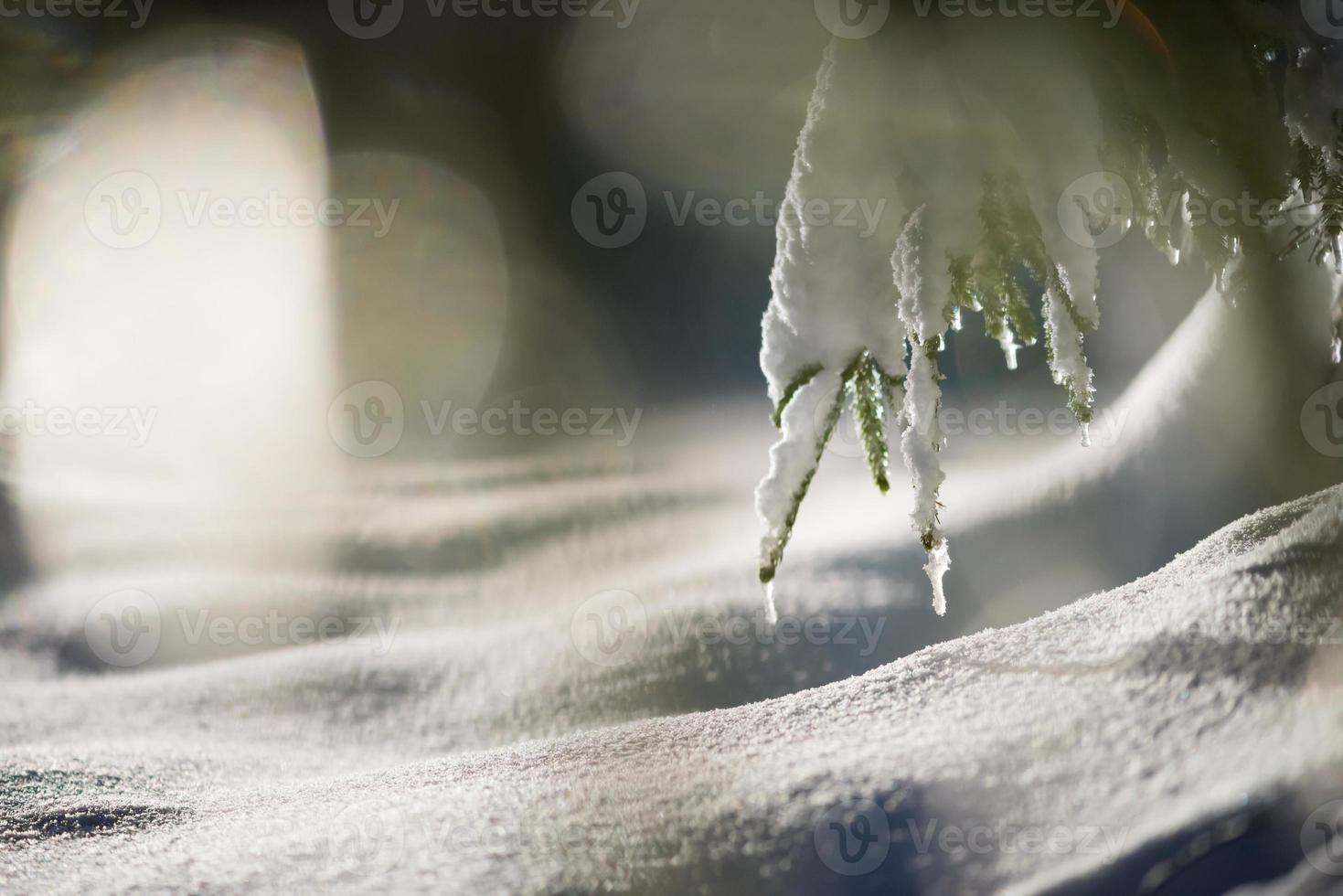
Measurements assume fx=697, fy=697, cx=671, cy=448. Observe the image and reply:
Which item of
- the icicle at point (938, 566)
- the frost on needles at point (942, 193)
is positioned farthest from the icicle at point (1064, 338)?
the icicle at point (938, 566)

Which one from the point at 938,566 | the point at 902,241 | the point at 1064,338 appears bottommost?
the point at 938,566

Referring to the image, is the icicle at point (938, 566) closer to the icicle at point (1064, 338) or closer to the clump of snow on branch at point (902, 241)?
the clump of snow on branch at point (902, 241)

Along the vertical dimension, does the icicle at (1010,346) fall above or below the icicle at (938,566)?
above

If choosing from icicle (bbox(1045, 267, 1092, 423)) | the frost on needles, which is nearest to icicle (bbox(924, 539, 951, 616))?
the frost on needles

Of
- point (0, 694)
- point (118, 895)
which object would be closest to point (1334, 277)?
point (118, 895)

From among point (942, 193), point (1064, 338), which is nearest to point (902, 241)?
point (942, 193)

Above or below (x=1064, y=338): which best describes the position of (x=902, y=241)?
above

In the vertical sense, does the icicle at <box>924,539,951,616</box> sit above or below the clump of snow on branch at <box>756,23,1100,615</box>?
below

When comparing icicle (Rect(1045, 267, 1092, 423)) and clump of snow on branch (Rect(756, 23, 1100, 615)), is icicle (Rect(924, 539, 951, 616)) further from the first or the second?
icicle (Rect(1045, 267, 1092, 423))

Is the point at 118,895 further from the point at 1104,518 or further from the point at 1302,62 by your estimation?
the point at 1104,518

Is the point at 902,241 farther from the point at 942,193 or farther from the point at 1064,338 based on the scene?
the point at 1064,338

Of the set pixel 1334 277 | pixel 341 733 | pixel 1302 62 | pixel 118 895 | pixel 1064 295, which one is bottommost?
pixel 341 733
